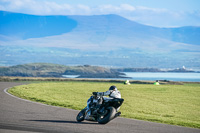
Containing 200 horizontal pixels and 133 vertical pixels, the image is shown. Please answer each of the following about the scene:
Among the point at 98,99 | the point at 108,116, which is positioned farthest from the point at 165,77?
the point at 108,116

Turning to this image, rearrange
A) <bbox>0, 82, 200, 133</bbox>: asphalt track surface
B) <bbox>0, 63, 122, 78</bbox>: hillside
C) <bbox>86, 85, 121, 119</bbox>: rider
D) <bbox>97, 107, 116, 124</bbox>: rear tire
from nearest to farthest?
<bbox>0, 82, 200, 133</bbox>: asphalt track surface < <bbox>97, 107, 116, 124</bbox>: rear tire < <bbox>86, 85, 121, 119</bbox>: rider < <bbox>0, 63, 122, 78</bbox>: hillside

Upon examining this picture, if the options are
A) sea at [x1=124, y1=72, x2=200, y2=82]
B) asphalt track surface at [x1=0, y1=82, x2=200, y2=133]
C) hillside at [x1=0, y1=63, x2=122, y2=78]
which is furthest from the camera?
hillside at [x1=0, y1=63, x2=122, y2=78]

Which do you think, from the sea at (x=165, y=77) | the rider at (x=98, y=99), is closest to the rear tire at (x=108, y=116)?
the rider at (x=98, y=99)

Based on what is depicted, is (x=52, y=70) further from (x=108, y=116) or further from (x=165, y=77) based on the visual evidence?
(x=108, y=116)

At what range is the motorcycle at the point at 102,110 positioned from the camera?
1494cm

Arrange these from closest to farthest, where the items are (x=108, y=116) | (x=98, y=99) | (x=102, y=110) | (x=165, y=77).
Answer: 1. (x=108, y=116)
2. (x=102, y=110)
3. (x=98, y=99)
4. (x=165, y=77)

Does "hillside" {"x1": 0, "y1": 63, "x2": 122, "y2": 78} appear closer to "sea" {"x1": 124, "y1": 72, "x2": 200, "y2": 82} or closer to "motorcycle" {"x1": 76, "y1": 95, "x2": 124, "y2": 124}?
"sea" {"x1": 124, "y1": 72, "x2": 200, "y2": 82}

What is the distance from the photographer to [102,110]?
15320mm

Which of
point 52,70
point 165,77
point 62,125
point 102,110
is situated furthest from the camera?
point 52,70

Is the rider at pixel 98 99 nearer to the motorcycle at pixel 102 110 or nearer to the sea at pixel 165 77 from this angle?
the motorcycle at pixel 102 110

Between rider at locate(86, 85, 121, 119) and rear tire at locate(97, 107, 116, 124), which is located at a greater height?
rider at locate(86, 85, 121, 119)

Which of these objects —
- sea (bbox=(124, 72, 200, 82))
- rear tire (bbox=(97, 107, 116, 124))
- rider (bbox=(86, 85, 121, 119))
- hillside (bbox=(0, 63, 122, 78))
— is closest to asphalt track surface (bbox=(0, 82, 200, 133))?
rear tire (bbox=(97, 107, 116, 124))

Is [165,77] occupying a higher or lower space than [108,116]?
higher

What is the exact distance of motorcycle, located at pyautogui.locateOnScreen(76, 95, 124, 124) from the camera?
49.0 ft
